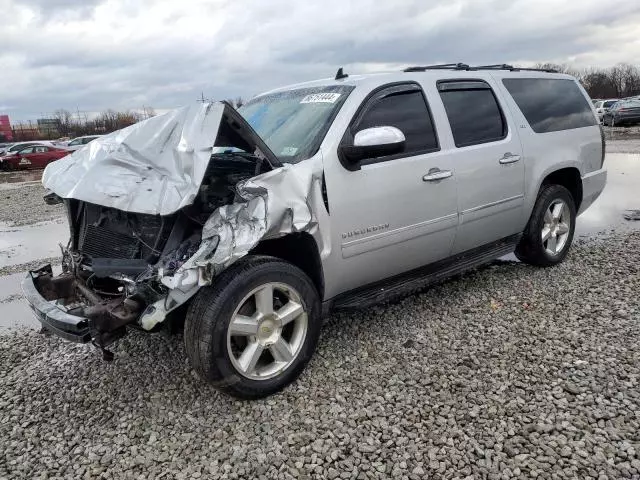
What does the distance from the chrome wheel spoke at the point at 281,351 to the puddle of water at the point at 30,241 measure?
525cm

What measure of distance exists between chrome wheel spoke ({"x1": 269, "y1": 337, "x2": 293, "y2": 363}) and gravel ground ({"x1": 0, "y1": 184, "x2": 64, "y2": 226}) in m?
8.79

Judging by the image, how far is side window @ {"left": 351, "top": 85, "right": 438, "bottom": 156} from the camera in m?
3.65

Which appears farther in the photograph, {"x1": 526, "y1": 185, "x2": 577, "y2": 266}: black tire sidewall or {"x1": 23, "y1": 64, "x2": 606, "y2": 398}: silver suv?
{"x1": 526, "y1": 185, "x2": 577, "y2": 266}: black tire sidewall

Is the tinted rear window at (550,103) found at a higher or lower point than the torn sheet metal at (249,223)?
higher

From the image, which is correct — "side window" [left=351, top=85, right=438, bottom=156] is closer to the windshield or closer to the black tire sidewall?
the windshield

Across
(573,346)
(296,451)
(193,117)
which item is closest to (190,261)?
(193,117)

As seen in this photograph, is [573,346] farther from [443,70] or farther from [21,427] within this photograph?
[21,427]

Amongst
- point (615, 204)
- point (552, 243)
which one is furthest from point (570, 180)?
point (615, 204)

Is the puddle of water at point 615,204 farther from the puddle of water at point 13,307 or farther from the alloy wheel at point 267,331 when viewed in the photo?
the puddle of water at point 13,307

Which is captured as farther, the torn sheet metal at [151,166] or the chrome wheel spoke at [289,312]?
the chrome wheel spoke at [289,312]

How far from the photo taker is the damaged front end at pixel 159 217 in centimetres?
279

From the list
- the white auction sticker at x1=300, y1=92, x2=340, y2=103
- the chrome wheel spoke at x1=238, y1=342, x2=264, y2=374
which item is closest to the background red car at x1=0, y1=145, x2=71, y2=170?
the white auction sticker at x1=300, y1=92, x2=340, y2=103

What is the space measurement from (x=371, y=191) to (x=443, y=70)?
1.56 m

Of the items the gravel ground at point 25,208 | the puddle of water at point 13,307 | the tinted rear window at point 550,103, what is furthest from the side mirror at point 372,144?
the gravel ground at point 25,208
